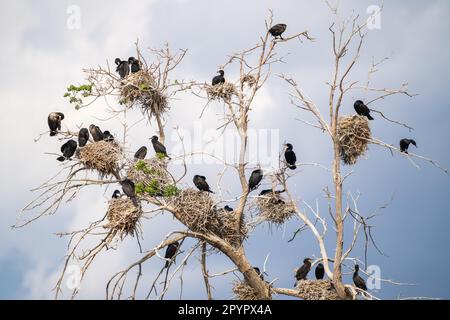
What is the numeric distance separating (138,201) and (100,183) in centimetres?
99

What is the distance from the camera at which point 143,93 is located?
63.6ft

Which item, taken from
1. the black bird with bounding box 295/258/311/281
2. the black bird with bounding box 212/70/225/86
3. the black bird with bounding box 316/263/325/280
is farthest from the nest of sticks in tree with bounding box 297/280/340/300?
the black bird with bounding box 212/70/225/86

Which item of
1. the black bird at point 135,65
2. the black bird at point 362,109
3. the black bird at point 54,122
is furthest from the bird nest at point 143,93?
the black bird at point 362,109

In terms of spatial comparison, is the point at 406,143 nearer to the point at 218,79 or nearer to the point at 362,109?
the point at 362,109

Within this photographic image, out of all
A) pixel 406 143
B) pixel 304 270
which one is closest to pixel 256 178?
pixel 304 270

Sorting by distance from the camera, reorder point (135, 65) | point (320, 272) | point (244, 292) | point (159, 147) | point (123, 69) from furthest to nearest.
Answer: point (123, 69) → point (135, 65) → point (320, 272) → point (159, 147) → point (244, 292)

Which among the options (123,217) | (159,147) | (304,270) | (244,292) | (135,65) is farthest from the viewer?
(135,65)

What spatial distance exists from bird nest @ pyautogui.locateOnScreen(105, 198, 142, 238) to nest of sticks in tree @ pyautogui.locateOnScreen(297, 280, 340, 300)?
3874 millimetres

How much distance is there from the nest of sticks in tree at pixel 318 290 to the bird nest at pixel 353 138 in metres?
2.80

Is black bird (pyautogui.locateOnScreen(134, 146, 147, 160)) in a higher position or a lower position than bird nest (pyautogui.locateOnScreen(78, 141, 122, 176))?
higher

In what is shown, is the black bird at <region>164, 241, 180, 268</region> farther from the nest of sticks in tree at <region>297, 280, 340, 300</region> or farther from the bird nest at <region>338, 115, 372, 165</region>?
the bird nest at <region>338, 115, 372, 165</region>

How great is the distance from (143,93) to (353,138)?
4.89 meters

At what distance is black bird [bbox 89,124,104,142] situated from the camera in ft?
59.8
